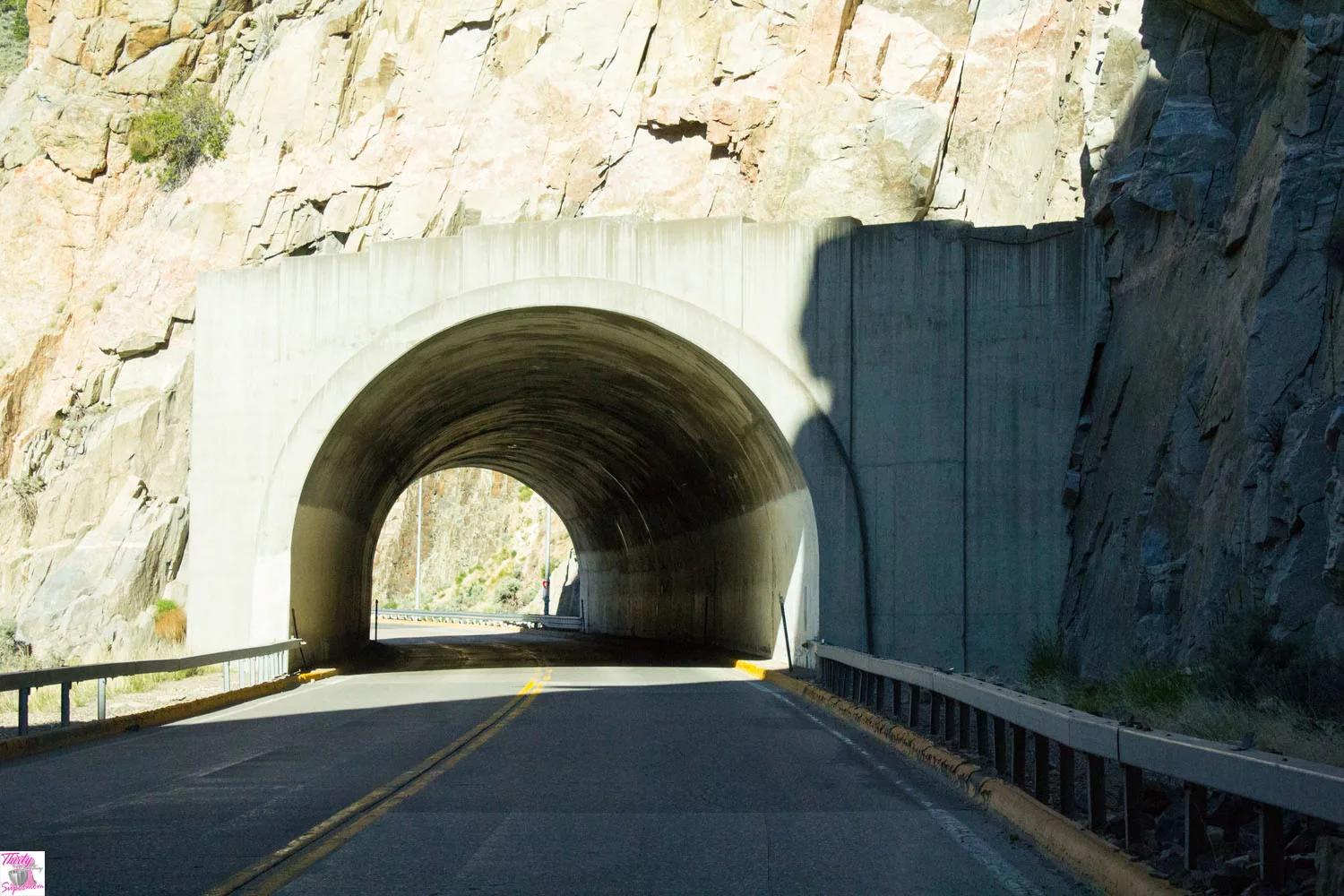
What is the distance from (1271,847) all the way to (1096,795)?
5.78ft

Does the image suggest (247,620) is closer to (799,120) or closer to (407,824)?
(407,824)

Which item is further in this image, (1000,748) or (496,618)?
(496,618)

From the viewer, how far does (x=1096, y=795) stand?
7492 millimetres

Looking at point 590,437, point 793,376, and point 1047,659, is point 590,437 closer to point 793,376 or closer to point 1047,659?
point 793,376

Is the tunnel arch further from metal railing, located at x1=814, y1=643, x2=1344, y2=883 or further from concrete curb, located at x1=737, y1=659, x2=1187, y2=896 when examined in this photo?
metal railing, located at x1=814, y1=643, x2=1344, y2=883

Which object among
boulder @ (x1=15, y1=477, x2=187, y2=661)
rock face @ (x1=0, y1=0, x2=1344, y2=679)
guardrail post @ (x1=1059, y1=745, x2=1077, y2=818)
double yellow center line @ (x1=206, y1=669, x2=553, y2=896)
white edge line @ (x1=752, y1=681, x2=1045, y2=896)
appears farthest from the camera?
rock face @ (x1=0, y1=0, x2=1344, y2=679)

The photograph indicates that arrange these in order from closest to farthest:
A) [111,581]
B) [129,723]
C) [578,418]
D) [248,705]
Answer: [129,723] < [248,705] < [111,581] < [578,418]

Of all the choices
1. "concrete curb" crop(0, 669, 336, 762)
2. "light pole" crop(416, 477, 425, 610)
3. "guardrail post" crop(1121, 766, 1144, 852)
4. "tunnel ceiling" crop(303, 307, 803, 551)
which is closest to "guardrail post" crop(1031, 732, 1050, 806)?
"guardrail post" crop(1121, 766, 1144, 852)

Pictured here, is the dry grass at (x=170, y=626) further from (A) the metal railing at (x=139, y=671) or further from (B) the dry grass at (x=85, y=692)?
(B) the dry grass at (x=85, y=692)

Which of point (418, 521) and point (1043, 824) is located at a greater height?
point (418, 521)

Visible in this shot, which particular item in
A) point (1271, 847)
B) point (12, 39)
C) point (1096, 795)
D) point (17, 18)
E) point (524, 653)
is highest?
point (17, 18)

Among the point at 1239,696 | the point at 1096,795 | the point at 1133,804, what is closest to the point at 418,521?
the point at 1239,696

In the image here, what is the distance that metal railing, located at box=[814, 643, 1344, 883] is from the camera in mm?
5391

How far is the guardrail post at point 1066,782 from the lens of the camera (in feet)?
26.3
